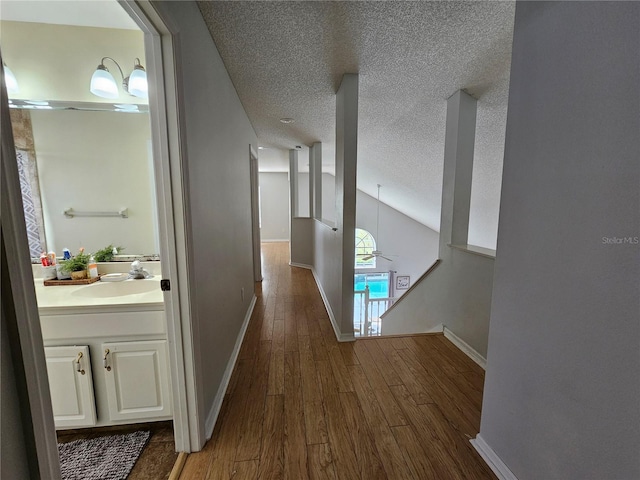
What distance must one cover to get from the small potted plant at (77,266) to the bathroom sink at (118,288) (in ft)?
0.44

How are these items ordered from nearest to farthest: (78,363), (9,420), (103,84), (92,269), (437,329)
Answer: (9,420), (78,363), (103,84), (92,269), (437,329)

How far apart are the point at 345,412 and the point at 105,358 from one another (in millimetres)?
1394

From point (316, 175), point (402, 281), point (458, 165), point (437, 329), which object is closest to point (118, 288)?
point (437, 329)

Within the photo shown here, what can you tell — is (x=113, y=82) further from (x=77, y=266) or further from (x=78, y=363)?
(x=78, y=363)

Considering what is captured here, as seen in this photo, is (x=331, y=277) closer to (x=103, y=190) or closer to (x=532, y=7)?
(x=103, y=190)

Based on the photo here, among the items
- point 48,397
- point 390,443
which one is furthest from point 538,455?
point 48,397

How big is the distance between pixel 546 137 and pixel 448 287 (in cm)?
186

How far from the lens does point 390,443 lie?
4.49 ft

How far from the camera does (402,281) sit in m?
9.65

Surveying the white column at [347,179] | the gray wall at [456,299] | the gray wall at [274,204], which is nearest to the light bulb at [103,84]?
the white column at [347,179]

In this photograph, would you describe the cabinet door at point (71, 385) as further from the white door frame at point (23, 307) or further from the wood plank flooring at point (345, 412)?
the white door frame at point (23, 307)

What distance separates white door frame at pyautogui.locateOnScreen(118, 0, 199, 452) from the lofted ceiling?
23.4 inches

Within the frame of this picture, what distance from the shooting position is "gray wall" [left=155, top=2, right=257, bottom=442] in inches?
47.6

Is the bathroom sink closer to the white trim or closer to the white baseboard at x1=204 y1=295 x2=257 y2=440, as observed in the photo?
the white baseboard at x1=204 y1=295 x2=257 y2=440
